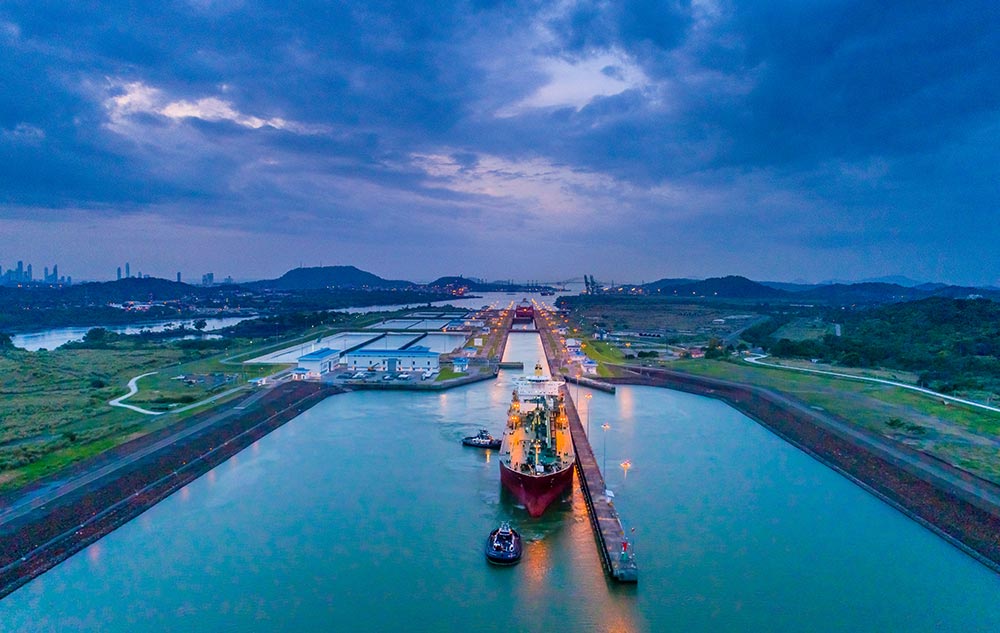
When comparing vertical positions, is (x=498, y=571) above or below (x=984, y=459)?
below

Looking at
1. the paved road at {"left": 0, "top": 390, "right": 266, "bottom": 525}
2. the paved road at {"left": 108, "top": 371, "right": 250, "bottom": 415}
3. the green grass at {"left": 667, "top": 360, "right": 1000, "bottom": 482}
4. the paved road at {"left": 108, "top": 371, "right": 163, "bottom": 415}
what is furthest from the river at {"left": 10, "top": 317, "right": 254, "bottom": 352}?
the green grass at {"left": 667, "top": 360, "right": 1000, "bottom": 482}

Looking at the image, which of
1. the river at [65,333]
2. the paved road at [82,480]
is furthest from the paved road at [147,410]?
the river at [65,333]

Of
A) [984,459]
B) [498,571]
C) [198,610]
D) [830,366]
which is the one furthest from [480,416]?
[830,366]

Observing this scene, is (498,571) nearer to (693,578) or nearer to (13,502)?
(693,578)

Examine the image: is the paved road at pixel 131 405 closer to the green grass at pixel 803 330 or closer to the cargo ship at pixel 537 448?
the cargo ship at pixel 537 448

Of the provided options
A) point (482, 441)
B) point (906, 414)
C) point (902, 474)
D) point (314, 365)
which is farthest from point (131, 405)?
point (906, 414)

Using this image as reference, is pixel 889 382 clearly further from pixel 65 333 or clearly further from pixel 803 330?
pixel 65 333
